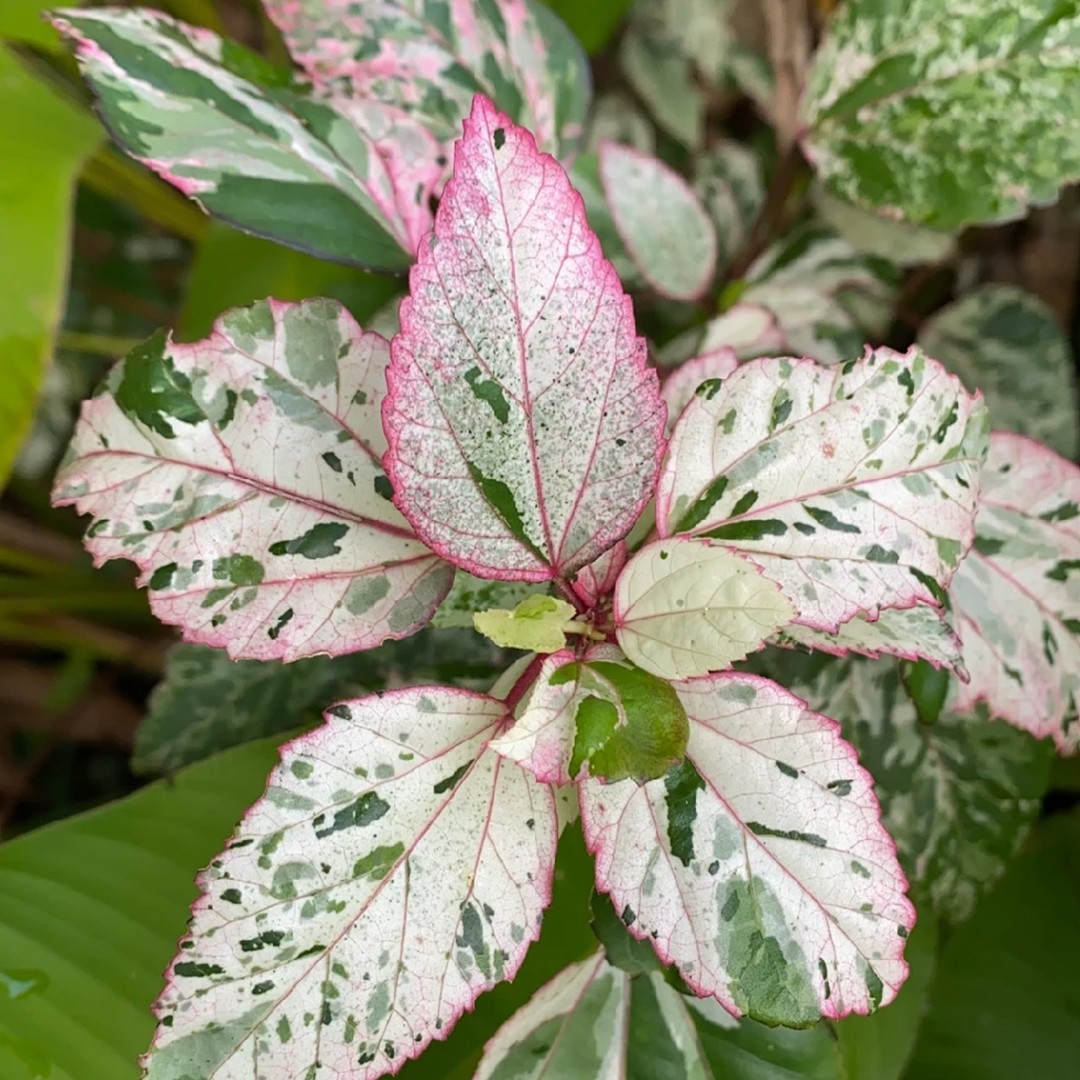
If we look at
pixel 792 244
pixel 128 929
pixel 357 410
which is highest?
pixel 792 244

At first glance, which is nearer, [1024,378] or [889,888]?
[889,888]

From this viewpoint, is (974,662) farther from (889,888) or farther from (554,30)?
(554,30)

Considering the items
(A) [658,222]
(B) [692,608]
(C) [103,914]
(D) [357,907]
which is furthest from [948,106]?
(C) [103,914]

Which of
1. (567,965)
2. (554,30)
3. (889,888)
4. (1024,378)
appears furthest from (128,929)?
(1024,378)

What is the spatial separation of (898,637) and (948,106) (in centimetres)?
36

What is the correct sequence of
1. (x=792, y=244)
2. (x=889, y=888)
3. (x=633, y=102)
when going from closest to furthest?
(x=889, y=888)
(x=792, y=244)
(x=633, y=102)

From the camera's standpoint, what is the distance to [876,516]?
0.44 m

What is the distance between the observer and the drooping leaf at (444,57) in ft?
1.88

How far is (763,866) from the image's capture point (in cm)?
41

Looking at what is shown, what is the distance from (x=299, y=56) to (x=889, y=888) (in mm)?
552

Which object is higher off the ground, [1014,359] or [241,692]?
[1014,359]

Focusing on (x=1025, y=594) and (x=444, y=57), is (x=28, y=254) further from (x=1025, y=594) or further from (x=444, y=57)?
(x=1025, y=594)

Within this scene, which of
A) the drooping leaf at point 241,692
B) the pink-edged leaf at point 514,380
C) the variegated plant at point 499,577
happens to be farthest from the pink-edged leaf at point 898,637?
the drooping leaf at point 241,692

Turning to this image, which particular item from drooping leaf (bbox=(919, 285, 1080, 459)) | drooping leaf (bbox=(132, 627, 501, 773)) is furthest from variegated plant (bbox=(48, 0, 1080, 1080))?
drooping leaf (bbox=(919, 285, 1080, 459))
